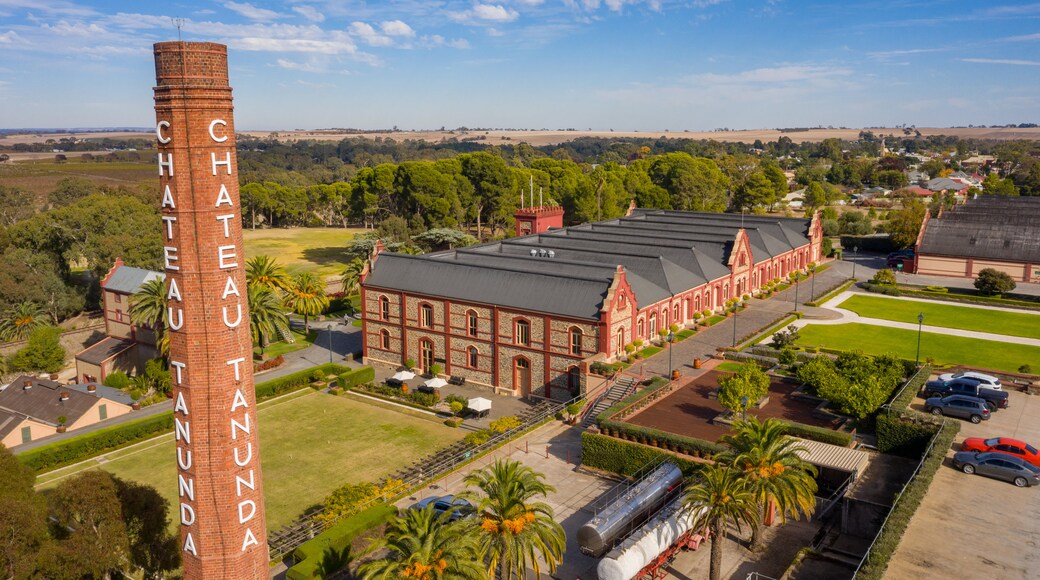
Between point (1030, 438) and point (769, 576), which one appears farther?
point (1030, 438)

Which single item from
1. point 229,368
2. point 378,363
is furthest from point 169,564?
point 378,363

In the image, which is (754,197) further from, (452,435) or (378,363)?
(452,435)

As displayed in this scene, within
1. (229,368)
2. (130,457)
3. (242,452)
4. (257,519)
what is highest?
(229,368)

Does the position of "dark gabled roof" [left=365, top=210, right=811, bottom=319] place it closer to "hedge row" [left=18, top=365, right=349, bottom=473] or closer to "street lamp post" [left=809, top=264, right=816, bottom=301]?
"street lamp post" [left=809, top=264, right=816, bottom=301]

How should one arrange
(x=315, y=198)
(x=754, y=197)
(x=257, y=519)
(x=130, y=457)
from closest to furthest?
(x=257, y=519), (x=130, y=457), (x=754, y=197), (x=315, y=198)

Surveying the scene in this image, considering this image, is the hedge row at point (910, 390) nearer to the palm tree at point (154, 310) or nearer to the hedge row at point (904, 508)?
the hedge row at point (904, 508)

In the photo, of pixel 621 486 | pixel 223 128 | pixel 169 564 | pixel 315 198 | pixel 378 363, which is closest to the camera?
pixel 223 128

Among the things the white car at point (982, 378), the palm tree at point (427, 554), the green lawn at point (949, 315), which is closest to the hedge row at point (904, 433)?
the white car at point (982, 378)
